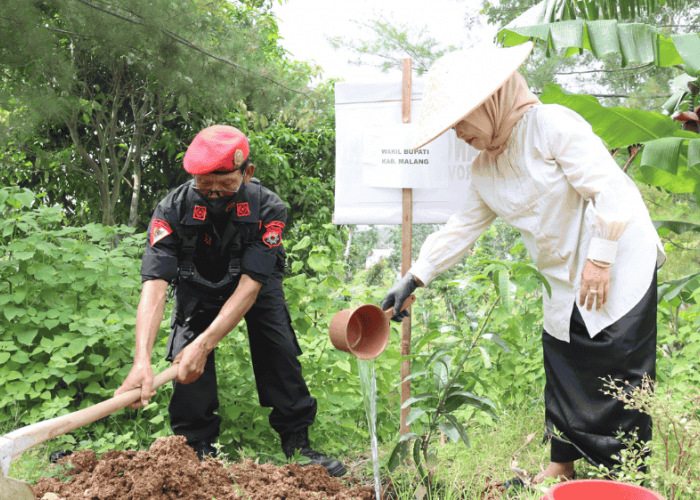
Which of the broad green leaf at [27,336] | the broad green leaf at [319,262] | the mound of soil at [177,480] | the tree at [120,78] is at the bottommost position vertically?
the mound of soil at [177,480]

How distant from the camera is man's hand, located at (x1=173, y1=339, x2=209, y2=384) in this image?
2.13 metres

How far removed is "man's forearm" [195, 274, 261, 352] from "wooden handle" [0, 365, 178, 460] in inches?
14.4

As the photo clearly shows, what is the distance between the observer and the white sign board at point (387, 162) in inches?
111

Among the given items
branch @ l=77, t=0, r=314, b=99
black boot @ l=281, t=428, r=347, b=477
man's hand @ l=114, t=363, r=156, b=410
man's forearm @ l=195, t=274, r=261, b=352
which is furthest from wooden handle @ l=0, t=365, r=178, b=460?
branch @ l=77, t=0, r=314, b=99

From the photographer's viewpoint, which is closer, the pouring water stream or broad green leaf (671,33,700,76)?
the pouring water stream

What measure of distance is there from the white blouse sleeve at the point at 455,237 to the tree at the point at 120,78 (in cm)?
389

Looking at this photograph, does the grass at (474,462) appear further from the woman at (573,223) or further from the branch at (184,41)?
the branch at (184,41)

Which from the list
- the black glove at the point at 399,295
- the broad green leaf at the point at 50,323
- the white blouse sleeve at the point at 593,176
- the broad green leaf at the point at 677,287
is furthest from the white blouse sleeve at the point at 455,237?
the broad green leaf at the point at 50,323

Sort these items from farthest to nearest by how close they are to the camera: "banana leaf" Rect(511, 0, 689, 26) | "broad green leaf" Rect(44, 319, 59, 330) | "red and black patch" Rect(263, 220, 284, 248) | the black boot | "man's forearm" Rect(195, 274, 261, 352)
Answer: "banana leaf" Rect(511, 0, 689, 26)
"broad green leaf" Rect(44, 319, 59, 330)
the black boot
"red and black patch" Rect(263, 220, 284, 248)
"man's forearm" Rect(195, 274, 261, 352)

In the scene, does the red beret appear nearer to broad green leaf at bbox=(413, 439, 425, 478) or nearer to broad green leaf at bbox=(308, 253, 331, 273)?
broad green leaf at bbox=(308, 253, 331, 273)

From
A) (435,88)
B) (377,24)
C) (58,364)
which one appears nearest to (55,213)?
(58,364)

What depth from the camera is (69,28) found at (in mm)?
5105

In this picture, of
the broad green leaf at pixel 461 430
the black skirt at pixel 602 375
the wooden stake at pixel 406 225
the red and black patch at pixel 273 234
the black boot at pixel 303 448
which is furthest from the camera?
the wooden stake at pixel 406 225

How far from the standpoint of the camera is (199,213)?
7.76 feet
